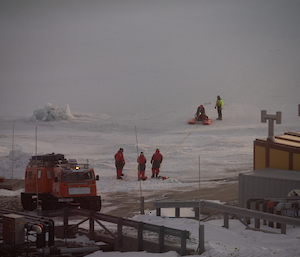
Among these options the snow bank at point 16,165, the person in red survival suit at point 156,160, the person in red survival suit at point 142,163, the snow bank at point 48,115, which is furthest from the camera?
the snow bank at point 48,115

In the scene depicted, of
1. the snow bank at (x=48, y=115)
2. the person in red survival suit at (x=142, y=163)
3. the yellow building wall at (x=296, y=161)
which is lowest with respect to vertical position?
the person in red survival suit at (x=142, y=163)

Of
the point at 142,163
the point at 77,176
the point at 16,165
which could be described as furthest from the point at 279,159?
the point at 16,165

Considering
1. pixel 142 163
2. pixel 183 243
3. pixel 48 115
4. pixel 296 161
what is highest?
pixel 48 115

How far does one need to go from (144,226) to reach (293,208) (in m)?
3.90

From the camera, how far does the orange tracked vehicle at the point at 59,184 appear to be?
13234 millimetres

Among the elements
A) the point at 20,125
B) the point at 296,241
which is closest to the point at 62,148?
the point at 20,125

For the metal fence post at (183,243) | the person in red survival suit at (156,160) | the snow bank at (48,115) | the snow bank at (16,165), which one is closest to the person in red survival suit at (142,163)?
the person in red survival suit at (156,160)

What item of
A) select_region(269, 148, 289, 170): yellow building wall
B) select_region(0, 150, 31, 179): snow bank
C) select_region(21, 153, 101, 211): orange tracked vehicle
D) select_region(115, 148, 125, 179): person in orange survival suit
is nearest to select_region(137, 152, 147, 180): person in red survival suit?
select_region(115, 148, 125, 179): person in orange survival suit

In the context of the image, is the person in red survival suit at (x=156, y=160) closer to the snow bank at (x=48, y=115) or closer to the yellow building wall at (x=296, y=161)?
the yellow building wall at (x=296, y=161)

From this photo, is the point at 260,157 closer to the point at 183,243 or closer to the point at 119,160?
the point at 119,160

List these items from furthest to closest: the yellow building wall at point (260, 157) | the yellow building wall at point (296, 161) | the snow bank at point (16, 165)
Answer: the snow bank at point (16, 165) → the yellow building wall at point (260, 157) → the yellow building wall at point (296, 161)

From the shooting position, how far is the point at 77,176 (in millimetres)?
13406

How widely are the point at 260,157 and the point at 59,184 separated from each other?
21.7ft

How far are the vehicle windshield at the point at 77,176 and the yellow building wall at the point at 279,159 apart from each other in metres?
5.80
